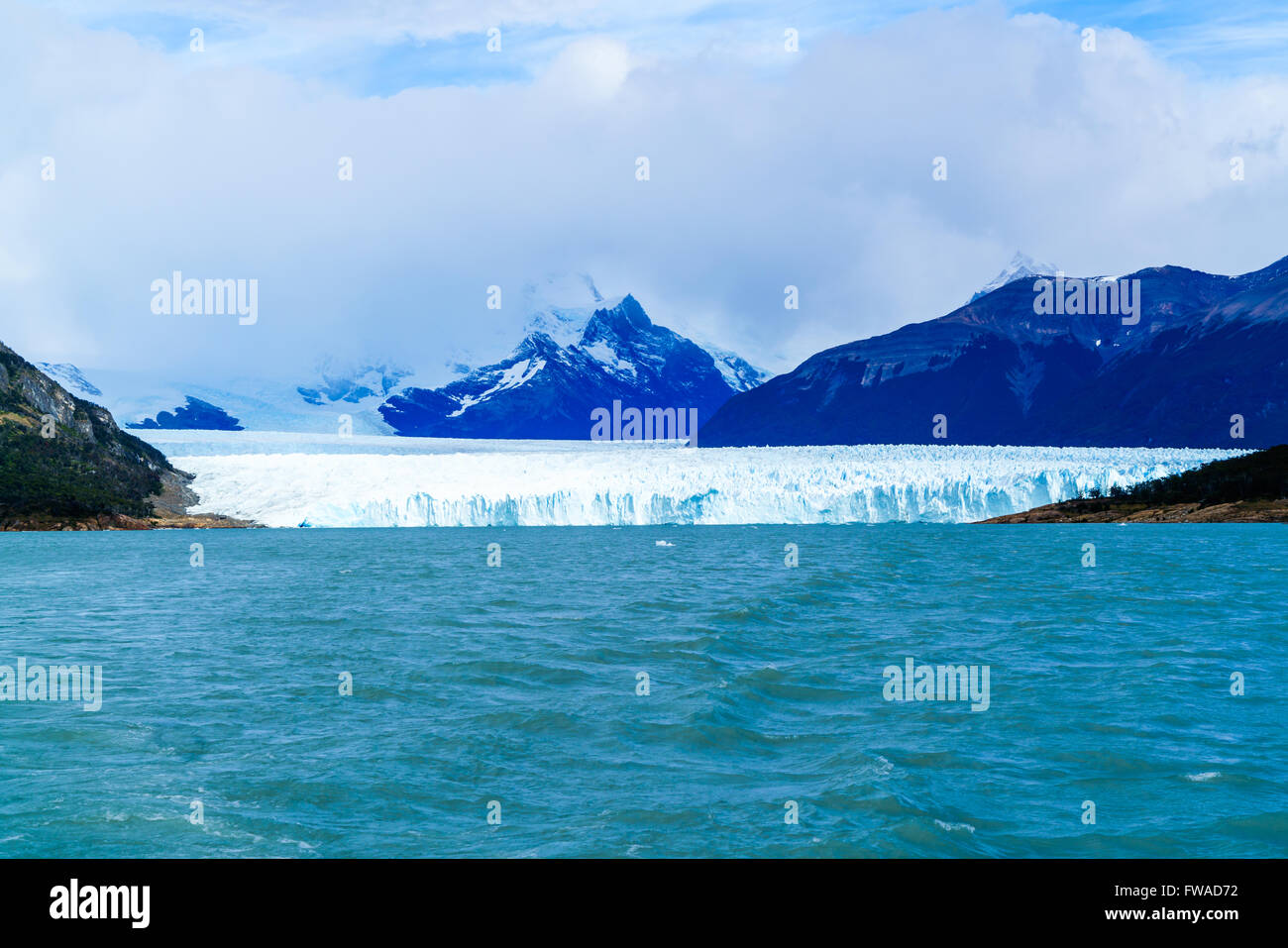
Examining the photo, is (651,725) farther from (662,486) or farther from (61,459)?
(61,459)

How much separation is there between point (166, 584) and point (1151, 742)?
106 feet

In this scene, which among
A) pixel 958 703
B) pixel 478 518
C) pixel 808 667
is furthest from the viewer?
pixel 478 518

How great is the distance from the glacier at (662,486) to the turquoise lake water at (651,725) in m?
29.3

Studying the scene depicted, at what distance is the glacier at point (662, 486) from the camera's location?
61.9 meters

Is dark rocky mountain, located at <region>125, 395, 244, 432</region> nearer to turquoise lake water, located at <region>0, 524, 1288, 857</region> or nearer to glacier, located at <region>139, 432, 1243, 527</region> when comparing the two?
glacier, located at <region>139, 432, 1243, 527</region>

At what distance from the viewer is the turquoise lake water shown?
10.3 meters

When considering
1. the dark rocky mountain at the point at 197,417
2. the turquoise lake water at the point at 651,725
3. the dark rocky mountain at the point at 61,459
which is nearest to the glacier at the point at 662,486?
the dark rocky mountain at the point at 61,459

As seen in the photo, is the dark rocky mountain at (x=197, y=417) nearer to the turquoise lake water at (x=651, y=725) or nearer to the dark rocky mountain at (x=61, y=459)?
the dark rocky mountain at (x=61, y=459)

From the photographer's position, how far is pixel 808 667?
61.0 ft

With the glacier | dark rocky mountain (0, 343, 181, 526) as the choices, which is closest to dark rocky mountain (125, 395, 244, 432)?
dark rocky mountain (0, 343, 181, 526)
